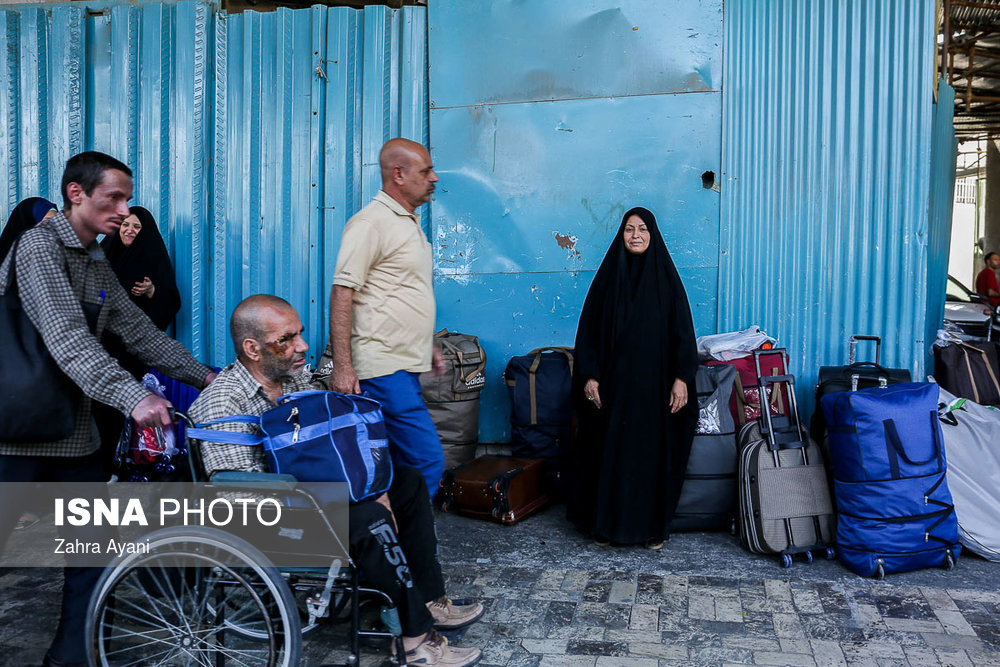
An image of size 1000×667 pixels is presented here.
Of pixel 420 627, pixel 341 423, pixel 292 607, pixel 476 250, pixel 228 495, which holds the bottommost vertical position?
pixel 420 627

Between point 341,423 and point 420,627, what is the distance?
74 centimetres

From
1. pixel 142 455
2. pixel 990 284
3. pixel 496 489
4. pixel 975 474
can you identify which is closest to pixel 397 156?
pixel 142 455

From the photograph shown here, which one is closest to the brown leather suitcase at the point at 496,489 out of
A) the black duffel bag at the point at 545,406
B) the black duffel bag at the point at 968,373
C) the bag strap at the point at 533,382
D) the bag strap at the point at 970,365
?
the black duffel bag at the point at 545,406

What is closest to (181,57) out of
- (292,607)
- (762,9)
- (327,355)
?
(327,355)

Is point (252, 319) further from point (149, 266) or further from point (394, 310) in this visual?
point (149, 266)

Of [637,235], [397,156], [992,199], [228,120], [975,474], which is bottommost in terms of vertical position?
[975,474]

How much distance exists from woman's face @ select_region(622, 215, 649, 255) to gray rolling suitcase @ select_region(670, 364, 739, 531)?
0.82 m

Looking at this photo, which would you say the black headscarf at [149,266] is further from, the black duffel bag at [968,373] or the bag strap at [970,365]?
the bag strap at [970,365]

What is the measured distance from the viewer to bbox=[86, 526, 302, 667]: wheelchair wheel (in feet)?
7.86

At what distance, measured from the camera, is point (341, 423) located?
101 inches

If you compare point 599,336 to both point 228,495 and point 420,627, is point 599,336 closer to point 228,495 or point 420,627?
point 420,627

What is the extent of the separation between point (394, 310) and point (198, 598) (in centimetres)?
130

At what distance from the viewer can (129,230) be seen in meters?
4.99

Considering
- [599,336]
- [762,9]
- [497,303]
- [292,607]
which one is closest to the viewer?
[292,607]
